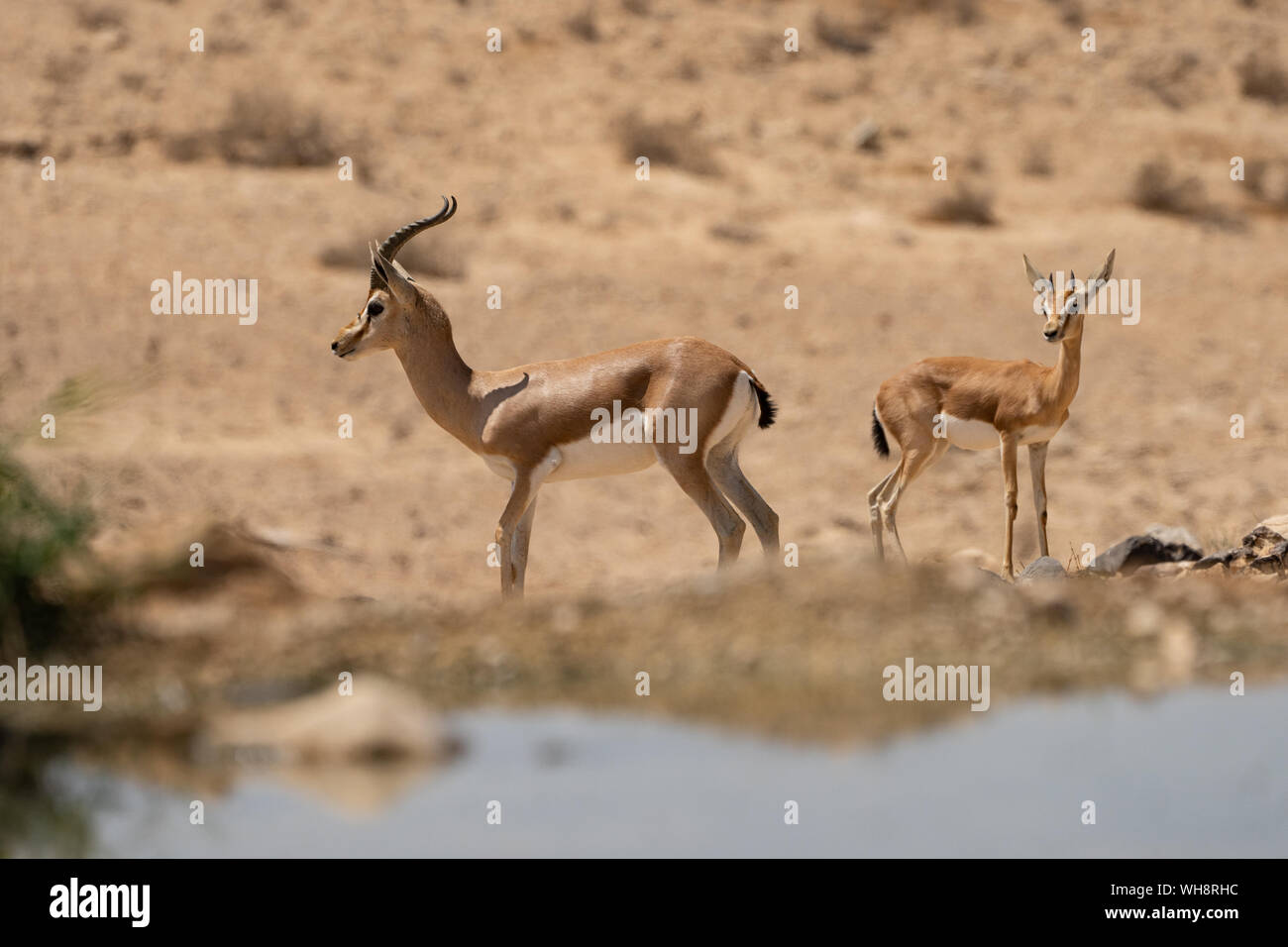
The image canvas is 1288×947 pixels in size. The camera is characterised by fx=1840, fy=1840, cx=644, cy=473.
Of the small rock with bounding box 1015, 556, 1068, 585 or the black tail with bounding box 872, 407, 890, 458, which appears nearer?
the small rock with bounding box 1015, 556, 1068, 585

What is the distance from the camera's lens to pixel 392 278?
11.5m

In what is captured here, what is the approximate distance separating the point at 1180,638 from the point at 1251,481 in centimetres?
887

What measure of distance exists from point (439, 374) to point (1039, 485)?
4317 millimetres

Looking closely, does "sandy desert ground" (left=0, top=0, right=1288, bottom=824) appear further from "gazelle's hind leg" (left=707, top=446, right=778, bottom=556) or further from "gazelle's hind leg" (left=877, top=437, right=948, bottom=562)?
"gazelle's hind leg" (left=707, top=446, right=778, bottom=556)

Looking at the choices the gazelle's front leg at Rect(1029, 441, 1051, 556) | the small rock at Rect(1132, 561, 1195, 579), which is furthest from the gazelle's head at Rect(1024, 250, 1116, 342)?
the small rock at Rect(1132, 561, 1195, 579)

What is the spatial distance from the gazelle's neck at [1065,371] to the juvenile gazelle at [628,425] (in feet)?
8.17

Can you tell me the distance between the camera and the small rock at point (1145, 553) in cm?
1105

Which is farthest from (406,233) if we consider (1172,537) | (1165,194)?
(1165,194)

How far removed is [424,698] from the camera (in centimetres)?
761

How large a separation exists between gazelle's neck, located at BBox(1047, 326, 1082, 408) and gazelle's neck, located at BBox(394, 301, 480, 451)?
13.1 ft

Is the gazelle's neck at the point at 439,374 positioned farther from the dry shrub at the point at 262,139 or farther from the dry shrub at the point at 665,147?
the dry shrub at the point at 665,147

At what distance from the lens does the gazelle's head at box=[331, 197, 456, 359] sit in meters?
11.4

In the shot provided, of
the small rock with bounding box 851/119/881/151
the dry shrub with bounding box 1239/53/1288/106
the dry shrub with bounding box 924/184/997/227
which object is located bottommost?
the dry shrub with bounding box 924/184/997/227

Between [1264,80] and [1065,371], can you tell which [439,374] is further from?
[1264,80]
